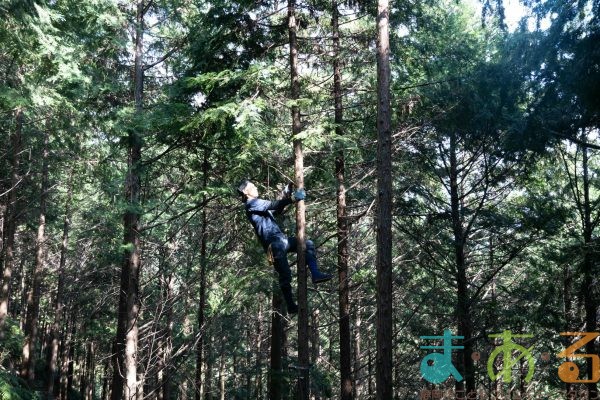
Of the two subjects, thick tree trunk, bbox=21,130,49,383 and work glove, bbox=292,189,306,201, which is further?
thick tree trunk, bbox=21,130,49,383

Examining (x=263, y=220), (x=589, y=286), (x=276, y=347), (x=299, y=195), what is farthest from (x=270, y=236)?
(x=589, y=286)

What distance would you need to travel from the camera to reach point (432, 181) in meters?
14.1

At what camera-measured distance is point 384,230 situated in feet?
20.6

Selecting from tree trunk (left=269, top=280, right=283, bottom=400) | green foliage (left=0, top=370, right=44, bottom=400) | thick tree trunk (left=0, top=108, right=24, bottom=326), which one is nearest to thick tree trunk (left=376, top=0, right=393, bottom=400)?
tree trunk (left=269, top=280, right=283, bottom=400)

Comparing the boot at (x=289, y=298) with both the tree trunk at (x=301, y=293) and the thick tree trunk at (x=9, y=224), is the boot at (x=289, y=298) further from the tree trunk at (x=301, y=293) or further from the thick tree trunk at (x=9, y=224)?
the thick tree trunk at (x=9, y=224)

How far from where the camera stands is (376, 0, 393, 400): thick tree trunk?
5.89m

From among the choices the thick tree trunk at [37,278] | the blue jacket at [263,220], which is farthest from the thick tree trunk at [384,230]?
the thick tree trunk at [37,278]

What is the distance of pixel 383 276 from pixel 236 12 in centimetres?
540

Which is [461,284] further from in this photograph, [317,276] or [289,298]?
[317,276]

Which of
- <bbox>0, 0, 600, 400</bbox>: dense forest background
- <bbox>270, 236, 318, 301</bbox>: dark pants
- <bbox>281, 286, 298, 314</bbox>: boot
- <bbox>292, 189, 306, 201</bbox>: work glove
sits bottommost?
<bbox>281, 286, 298, 314</bbox>: boot

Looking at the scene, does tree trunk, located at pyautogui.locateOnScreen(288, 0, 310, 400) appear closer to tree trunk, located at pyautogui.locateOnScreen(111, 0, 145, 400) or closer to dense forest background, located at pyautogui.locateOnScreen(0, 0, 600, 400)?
dense forest background, located at pyautogui.locateOnScreen(0, 0, 600, 400)

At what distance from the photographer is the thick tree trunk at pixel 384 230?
232 inches

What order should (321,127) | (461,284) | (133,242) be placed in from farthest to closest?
(461,284), (133,242), (321,127)

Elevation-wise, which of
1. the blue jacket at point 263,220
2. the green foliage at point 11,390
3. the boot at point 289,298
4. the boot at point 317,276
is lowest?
the green foliage at point 11,390
